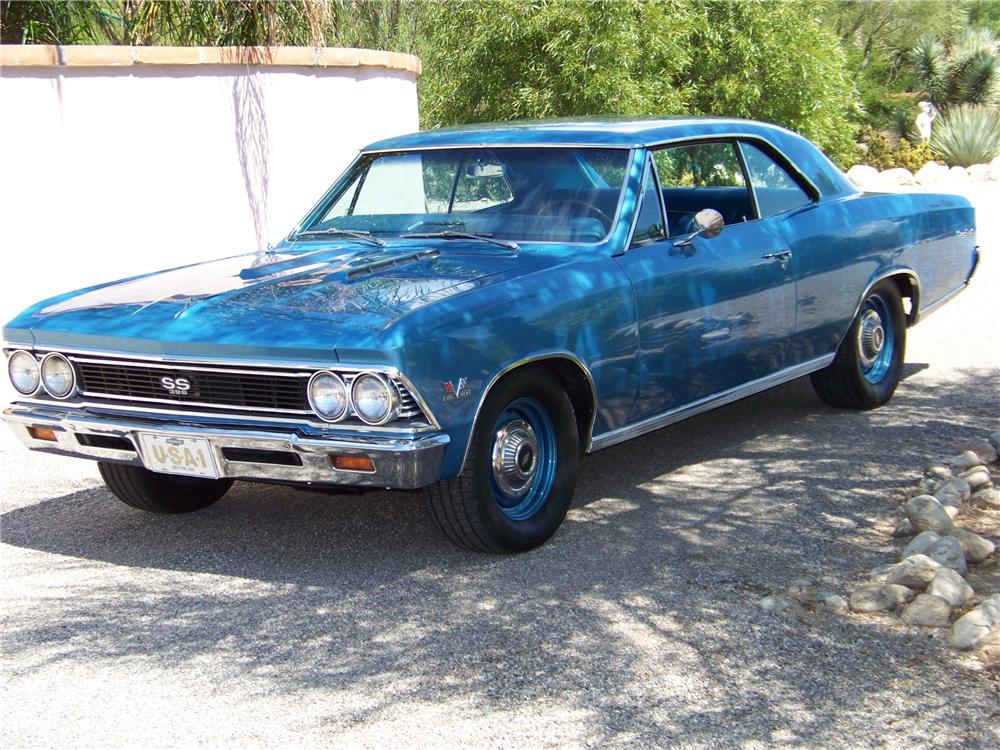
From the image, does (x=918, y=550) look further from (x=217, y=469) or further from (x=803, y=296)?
(x=217, y=469)

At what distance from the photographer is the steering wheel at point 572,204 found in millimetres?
5641

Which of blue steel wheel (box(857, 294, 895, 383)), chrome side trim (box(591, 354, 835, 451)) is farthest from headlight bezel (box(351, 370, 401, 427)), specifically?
blue steel wheel (box(857, 294, 895, 383))

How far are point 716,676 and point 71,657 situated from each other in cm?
204

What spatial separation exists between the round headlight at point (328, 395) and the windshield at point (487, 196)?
1.46 meters

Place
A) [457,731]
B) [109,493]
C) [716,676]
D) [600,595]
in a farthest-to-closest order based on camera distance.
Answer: [109,493] < [600,595] < [716,676] < [457,731]

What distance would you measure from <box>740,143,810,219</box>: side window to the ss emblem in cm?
311

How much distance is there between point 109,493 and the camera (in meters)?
6.20

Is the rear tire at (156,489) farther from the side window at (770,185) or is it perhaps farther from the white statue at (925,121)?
the white statue at (925,121)

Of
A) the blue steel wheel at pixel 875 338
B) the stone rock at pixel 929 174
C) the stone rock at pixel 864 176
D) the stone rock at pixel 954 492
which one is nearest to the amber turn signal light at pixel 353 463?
the stone rock at pixel 954 492

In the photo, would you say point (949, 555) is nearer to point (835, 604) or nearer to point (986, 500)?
point (835, 604)

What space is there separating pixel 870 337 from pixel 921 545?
8.82 feet

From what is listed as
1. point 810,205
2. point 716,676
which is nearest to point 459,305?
point 716,676

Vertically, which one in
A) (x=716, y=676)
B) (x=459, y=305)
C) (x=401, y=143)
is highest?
(x=401, y=143)

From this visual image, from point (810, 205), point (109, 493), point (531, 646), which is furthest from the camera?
point (810, 205)
